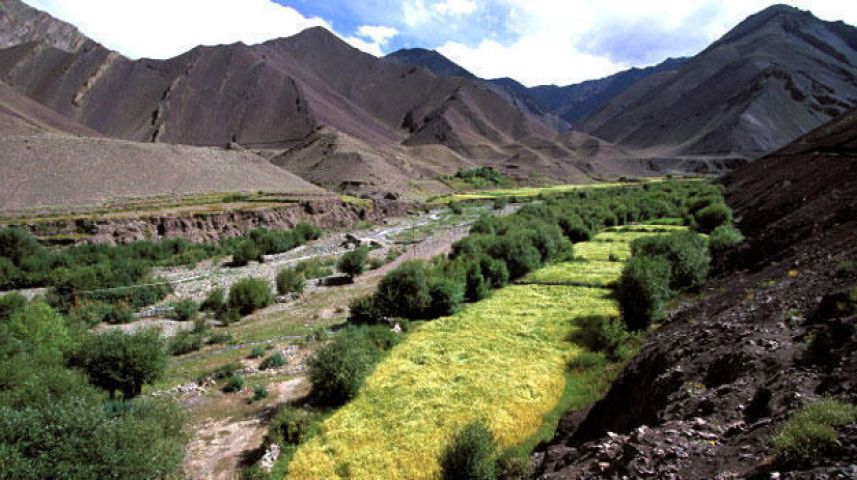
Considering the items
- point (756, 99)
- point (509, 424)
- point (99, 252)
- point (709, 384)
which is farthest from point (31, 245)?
point (756, 99)

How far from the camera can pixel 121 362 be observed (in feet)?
63.4

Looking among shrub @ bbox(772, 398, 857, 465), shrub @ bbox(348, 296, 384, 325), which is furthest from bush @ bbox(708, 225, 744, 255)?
shrub @ bbox(772, 398, 857, 465)

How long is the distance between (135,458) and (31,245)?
41.3 m

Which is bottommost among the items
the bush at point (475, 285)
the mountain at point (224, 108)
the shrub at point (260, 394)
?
the shrub at point (260, 394)

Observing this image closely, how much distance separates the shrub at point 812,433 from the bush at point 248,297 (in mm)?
30431

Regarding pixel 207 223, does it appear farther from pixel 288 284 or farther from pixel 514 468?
pixel 514 468

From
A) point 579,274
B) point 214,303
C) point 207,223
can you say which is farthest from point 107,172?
point 579,274

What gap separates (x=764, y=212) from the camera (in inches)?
1646

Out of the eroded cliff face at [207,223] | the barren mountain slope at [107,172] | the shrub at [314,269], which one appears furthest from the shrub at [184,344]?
the barren mountain slope at [107,172]

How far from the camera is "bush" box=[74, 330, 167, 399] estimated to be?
63.2 feet

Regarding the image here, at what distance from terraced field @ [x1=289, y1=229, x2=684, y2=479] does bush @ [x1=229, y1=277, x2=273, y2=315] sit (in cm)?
1350

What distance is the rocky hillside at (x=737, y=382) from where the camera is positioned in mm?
9211

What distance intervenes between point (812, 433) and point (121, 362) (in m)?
21.5

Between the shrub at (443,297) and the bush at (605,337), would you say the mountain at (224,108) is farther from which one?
the bush at (605,337)
